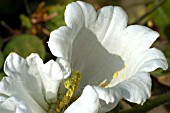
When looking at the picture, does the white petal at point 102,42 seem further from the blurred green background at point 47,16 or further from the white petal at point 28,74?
the blurred green background at point 47,16

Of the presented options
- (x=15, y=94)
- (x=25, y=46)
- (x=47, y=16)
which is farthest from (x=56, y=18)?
(x=15, y=94)

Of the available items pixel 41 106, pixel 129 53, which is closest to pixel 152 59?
pixel 129 53

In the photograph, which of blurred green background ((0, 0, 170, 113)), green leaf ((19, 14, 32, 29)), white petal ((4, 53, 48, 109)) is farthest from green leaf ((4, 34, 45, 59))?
white petal ((4, 53, 48, 109))

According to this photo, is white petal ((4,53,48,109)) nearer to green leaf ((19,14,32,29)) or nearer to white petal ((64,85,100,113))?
white petal ((64,85,100,113))

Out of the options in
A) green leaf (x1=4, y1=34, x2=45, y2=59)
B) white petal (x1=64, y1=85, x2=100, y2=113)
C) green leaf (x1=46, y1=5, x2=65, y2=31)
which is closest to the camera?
white petal (x1=64, y1=85, x2=100, y2=113)

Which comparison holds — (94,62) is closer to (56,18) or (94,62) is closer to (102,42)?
(102,42)

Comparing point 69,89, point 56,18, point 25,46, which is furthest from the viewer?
point 56,18

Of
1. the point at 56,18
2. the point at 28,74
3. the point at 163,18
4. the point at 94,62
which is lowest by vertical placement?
the point at 163,18
